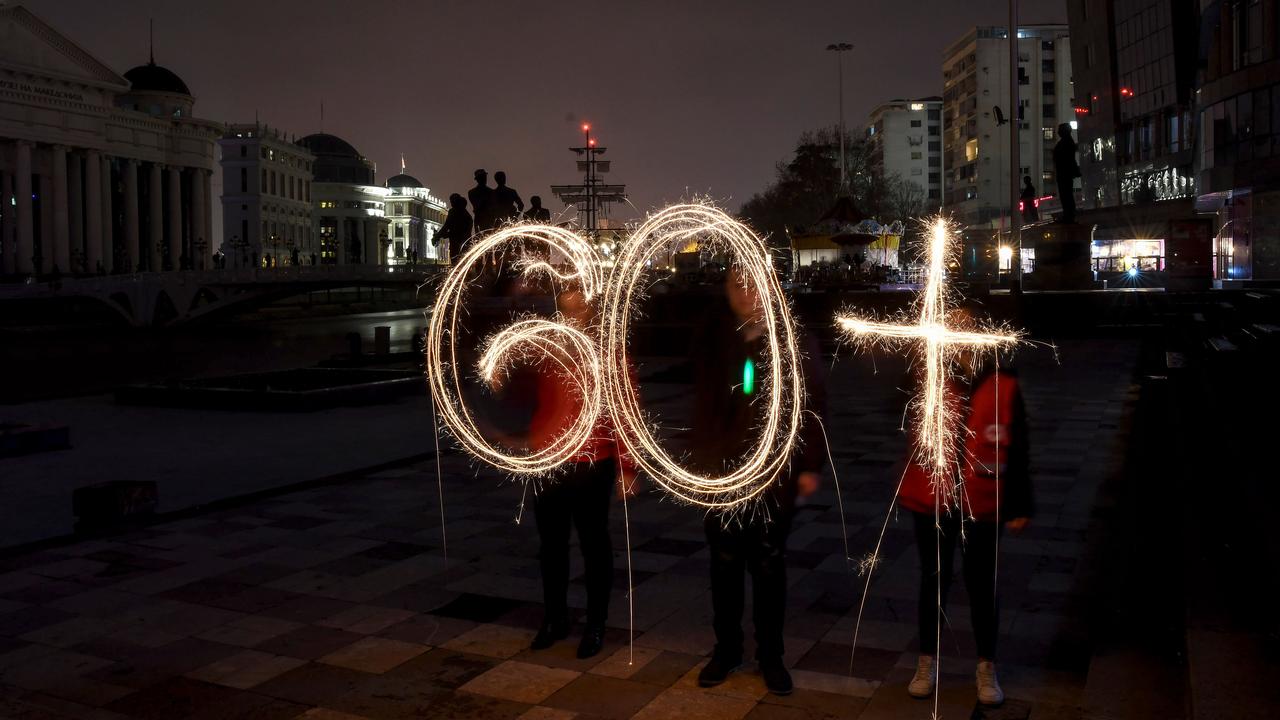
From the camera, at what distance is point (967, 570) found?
4.88 m

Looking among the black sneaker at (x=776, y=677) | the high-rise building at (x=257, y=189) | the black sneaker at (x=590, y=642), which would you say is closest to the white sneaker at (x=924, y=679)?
the black sneaker at (x=776, y=677)

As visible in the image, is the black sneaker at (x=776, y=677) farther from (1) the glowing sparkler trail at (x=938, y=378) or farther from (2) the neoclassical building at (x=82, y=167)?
(2) the neoclassical building at (x=82, y=167)

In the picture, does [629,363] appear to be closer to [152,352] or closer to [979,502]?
[979,502]

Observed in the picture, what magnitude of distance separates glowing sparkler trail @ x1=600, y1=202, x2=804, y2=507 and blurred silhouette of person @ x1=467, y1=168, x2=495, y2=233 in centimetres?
2232

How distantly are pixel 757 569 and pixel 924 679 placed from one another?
0.89 metres

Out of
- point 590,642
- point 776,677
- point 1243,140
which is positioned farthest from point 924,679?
point 1243,140

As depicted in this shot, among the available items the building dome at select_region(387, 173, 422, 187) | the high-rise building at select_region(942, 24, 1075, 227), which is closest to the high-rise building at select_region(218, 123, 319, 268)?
the building dome at select_region(387, 173, 422, 187)

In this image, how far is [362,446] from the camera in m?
13.7

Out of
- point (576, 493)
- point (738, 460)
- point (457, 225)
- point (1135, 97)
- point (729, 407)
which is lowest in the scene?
point (576, 493)

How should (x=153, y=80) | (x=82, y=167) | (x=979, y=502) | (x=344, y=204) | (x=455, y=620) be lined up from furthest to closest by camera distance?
1. (x=344, y=204)
2. (x=153, y=80)
3. (x=82, y=167)
4. (x=455, y=620)
5. (x=979, y=502)

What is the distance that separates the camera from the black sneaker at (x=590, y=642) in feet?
18.5

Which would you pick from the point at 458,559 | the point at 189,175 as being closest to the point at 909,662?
the point at 458,559

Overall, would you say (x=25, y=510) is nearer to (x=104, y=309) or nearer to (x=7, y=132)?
(x=104, y=309)

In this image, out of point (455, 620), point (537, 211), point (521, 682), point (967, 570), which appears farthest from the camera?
point (537, 211)
